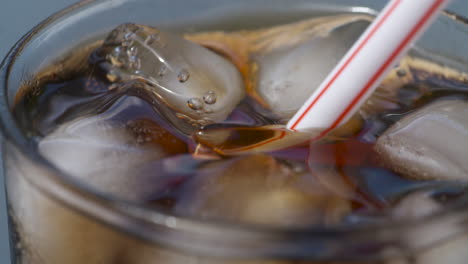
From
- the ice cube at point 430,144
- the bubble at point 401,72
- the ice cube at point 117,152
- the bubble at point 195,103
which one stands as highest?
the ice cube at point 117,152

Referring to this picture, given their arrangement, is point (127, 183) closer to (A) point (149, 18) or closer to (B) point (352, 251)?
(B) point (352, 251)

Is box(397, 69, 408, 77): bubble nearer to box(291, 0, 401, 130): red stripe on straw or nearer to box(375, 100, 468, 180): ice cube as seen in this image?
box(375, 100, 468, 180): ice cube

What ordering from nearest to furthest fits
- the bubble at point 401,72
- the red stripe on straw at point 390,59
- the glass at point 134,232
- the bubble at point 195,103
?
1. the glass at point 134,232
2. the red stripe on straw at point 390,59
3. the bubble at point 195,103
4. the bubble at point 401,72

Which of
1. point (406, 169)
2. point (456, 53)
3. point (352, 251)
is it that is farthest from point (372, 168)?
point (456, 53)

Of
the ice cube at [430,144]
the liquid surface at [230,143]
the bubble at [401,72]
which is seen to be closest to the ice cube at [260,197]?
the liquid surface at [230,143]

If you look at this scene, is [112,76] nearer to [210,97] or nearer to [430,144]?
[210,97]

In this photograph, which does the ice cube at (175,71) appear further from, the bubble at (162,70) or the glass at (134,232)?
the glass at (134,232)

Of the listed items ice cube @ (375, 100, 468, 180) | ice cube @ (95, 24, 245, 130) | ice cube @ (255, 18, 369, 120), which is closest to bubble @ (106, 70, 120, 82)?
ice cube @ (95, 24, 245, 130)
